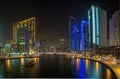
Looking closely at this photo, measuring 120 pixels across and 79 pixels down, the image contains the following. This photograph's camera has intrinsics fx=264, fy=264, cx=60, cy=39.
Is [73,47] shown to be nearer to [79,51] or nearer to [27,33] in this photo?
[79,51]

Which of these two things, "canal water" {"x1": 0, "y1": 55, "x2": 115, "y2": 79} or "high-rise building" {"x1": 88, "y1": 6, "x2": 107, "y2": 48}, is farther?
"high-rise building" {"x1": 88, "y1": 6, "x2": 107, "y2": 48}

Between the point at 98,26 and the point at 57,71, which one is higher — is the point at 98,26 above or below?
above

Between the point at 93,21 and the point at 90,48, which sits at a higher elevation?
the point at 93,21

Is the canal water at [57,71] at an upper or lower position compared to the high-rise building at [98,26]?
lower

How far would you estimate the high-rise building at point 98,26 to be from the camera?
230 ft

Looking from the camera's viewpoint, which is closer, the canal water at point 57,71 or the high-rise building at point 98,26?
the canal water at point 57,71

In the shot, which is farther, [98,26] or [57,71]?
[98,26]

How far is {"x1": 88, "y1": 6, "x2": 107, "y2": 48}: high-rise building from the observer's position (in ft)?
230

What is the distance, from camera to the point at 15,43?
85.0 m

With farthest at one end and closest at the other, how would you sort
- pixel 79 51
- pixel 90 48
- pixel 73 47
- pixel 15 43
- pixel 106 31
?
pixel 73 47, pixel 79 51, pixel 15 43, pixel 90 48, pixel 106 31

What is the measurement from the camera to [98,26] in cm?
7156

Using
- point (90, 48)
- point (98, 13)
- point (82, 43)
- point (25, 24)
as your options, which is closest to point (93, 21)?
point (98, 13)

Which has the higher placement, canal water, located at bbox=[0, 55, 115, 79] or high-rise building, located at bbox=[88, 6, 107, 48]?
high-rise building, located at bbox=[88, 6, 107, 48]

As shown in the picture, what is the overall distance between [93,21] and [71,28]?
29825mm
